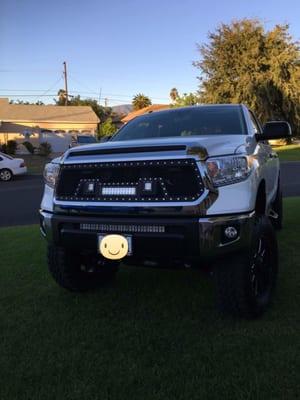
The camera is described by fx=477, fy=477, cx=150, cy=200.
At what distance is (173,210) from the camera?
3402 mm

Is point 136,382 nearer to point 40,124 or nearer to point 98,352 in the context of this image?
point 98,352

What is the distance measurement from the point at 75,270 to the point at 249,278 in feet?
5.42

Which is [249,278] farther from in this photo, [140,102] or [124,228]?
[140,102]

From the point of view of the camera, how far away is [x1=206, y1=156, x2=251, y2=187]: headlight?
11.2 feet

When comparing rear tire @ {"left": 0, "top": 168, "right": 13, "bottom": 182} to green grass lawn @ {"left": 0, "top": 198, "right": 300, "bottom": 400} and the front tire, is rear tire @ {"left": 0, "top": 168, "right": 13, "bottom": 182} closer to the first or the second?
green grass lawn @ {"left": 0, "top": 198, "right": 300, "bottom": 400}

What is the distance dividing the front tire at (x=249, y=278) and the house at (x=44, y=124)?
4227cm

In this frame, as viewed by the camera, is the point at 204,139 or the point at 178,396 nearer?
the point at 178,396

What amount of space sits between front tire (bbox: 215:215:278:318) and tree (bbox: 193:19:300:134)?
125 feet

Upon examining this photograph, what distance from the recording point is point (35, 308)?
4305 millimetres

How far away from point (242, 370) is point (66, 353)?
1.23 m

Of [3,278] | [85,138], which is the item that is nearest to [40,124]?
[85,138]


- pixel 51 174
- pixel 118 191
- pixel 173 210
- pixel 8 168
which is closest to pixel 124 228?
pixel 118 191

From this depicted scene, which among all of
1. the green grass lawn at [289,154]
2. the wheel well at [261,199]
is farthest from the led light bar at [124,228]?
the green grass lawn at [289,154]

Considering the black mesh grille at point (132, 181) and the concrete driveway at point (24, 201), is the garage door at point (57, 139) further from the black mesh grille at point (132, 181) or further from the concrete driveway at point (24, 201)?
the black mesh grille at point (132, 181)
